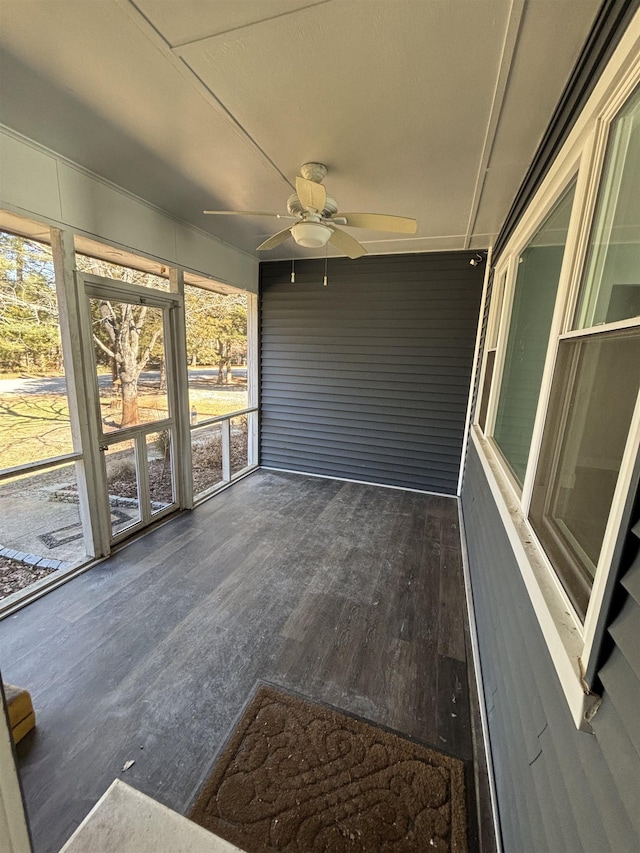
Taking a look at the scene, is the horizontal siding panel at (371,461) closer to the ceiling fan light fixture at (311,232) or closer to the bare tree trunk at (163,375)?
the bare tree trunk at (163,375)

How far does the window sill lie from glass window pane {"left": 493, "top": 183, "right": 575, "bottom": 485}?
34cm

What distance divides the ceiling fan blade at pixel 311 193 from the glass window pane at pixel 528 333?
1.18 m

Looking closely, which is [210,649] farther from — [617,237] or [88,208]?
[88,208]

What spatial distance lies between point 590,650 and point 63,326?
3.13 meters

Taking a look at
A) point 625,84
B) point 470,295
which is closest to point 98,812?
point 625,84

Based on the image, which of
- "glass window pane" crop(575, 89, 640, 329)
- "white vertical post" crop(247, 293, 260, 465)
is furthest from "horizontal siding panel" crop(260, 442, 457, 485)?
"glass window pane" crop(575, 89, 640, 329)

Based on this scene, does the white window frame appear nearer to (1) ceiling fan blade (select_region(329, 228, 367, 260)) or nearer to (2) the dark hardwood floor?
(2) the dark hardwood floor

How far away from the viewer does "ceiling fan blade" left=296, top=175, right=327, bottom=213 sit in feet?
6.08

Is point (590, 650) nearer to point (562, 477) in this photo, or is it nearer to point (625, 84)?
point (562, 477)

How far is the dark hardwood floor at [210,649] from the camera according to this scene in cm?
147

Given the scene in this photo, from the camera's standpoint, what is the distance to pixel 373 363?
4.43m

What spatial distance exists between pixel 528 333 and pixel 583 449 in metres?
1.21

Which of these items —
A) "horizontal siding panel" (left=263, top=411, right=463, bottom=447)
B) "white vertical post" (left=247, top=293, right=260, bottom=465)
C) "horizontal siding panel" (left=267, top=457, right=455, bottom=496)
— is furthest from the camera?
"white vertical post" (left=247, top=293, right=260, bottom=465)

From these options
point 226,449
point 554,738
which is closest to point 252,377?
point 226,449
